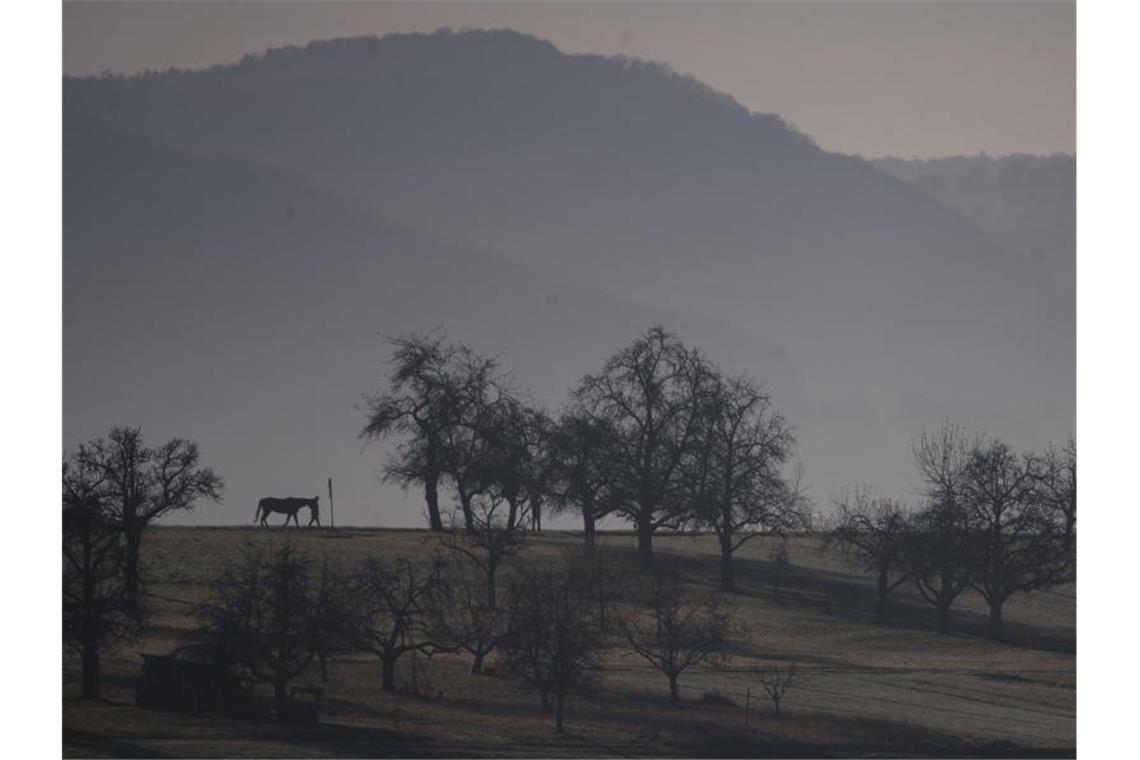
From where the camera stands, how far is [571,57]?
176 ft

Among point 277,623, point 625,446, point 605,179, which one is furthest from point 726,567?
point 277,623

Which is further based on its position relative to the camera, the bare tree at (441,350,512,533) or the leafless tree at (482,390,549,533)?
the bare tree at (441,350,512,533)

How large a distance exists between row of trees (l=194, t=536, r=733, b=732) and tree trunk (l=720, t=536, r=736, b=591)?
2168 millimetres

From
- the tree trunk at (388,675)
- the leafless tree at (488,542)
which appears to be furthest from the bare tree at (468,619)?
the tree trunk at (388,675)

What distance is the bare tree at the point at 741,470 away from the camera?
54.4m

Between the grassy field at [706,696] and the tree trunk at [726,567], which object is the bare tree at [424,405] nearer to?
the grassy field at [706,696]

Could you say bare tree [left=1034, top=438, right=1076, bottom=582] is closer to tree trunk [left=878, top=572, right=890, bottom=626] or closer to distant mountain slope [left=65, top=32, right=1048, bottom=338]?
tree trunk [left=878, top=572, right=890, bottom=626]

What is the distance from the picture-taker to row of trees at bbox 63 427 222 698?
49156 millimetres

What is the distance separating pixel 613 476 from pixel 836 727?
11446 millimetres

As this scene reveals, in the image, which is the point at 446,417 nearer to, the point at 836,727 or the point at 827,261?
the point at 827,261

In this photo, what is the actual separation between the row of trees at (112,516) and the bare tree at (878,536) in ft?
58.1

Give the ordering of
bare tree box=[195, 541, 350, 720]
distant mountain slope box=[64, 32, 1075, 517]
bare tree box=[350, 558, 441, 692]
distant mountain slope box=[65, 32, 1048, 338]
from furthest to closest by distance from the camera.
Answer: distant mountain slope box=[65, 32, 1048, 338], distant mountain slope box=[64, 32, 1075, 517], bare tree box=[350, 558, 441, 692], bare tree box=[195, 541, 350, 720]

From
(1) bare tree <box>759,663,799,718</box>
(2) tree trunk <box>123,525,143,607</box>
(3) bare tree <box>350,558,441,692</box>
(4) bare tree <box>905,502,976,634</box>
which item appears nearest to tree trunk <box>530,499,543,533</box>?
(3) bare tree <box>350,558,441,692</box>

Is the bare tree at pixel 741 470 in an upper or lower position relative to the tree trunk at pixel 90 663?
upper
